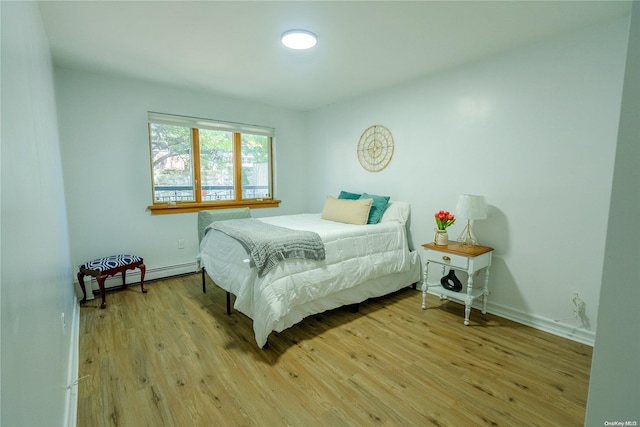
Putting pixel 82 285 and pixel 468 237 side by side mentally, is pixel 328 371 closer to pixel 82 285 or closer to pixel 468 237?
pixel 468 237

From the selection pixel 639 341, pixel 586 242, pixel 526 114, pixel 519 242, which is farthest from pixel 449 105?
pixel 639 341

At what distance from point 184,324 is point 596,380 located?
2637 millimetres

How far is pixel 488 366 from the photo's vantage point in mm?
1982

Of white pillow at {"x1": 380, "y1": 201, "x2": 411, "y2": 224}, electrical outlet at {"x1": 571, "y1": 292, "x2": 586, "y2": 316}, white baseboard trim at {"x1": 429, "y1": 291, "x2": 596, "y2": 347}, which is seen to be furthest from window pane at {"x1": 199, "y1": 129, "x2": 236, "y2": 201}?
electrical outlet at {"x1": 571, "y1": 292, "x2": 586, "y2": 316}

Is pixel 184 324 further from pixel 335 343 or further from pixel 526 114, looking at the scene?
pixel 526 114

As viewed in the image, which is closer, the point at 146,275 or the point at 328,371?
the point at 328,371

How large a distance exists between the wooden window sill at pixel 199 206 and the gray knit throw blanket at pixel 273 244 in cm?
128

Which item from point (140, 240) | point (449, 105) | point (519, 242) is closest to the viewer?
point (519, 242)

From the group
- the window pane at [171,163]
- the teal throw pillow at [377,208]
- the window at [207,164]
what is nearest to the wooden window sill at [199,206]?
the window at [207,164]

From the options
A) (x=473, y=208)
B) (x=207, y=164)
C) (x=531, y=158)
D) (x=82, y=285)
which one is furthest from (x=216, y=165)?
(x=531, y=158)

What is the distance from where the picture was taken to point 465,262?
8.34 ft

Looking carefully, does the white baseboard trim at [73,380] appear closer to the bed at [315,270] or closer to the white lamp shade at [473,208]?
the bed at [315,270]

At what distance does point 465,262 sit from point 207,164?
3.26m

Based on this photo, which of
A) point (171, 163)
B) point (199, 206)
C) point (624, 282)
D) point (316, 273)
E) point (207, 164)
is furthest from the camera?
point (207, 164)
